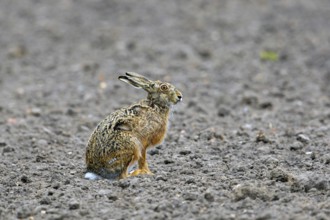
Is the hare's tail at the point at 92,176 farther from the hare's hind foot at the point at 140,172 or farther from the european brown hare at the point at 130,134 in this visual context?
the hare's hind foot at the point at 140,172

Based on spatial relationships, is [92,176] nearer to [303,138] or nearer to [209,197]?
[209,197]

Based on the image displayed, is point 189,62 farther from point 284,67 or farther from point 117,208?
point 117,208

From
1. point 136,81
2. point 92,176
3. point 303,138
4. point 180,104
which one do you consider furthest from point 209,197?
point 180,104

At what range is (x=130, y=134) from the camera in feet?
26.1

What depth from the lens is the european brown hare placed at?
25.8 ft

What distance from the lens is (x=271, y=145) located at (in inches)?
372

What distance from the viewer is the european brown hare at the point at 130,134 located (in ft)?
25.8

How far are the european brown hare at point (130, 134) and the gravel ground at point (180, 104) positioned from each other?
0.67 ft

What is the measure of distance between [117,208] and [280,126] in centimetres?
426

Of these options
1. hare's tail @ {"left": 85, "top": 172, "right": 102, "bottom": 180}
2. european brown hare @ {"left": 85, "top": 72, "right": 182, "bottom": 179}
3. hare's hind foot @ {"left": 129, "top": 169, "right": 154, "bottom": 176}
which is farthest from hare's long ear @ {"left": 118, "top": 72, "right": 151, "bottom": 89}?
hare's tail @ {"left": 85, "top": 172, "right": 102, "bottom": 180}

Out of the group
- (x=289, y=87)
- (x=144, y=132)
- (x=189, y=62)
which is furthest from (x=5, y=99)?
(x=144, y=132)

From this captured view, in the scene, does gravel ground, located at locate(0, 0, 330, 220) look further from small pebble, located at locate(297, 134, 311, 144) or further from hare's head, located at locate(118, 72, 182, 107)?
hare's head, located at locate(118, 72, 182, 107)

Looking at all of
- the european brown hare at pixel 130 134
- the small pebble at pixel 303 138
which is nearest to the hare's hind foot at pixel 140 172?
the european brown hare at pixel 130 134

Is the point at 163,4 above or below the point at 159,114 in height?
above
